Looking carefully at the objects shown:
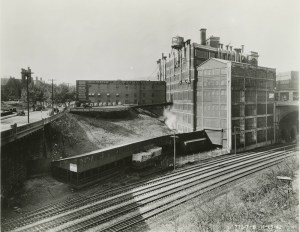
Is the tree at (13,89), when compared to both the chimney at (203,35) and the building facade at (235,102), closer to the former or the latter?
the chimney at (203,35)

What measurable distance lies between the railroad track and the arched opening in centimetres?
2701

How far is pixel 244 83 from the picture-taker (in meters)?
41.8

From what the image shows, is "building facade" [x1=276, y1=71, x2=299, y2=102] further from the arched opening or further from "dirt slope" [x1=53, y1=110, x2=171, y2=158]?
"dirt slope" [x1=53, y1=110, x2=171, y2=158]

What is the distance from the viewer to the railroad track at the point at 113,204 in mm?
16344

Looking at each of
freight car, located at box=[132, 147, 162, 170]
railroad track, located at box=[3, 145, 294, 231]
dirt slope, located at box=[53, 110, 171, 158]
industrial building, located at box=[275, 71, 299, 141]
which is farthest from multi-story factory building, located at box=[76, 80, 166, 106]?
railroad track, located at box=[3, 145, 294, 231]

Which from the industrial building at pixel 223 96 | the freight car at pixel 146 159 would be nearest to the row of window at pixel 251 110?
the industrial building at pixel 223 96

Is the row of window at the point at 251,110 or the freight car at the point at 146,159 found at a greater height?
the row of window at the point at 251,110

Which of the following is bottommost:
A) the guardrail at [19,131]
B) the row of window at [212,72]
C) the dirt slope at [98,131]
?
the dirt slope at [98,131]

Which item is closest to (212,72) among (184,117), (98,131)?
(184,117)

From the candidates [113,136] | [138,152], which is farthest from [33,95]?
[138,152]

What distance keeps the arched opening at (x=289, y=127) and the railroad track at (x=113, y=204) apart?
2701 centimetres

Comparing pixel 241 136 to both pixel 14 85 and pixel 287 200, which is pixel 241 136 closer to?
pixel 287 200

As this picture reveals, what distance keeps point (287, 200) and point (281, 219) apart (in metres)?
3.14

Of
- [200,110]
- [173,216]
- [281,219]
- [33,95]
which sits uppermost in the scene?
[33,95]
